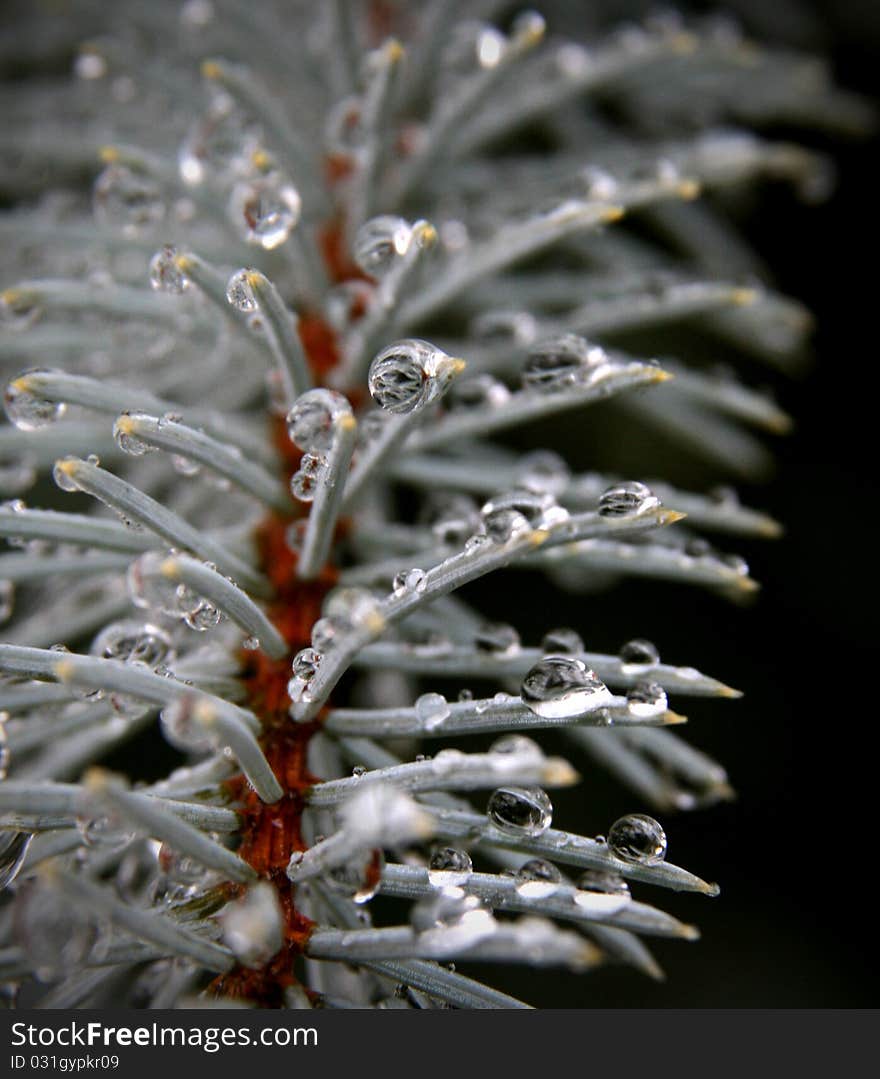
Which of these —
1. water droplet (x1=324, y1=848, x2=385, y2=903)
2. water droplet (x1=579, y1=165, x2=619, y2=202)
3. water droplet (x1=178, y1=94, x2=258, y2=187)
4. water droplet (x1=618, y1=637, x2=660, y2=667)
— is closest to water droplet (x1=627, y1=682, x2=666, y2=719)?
water droplet (x1=618, y1=637, x2=660, y2=667)

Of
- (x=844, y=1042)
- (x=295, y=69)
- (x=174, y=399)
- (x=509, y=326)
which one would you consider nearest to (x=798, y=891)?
(x=844, y=1042)

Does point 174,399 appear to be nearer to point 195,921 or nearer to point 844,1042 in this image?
point 195,921

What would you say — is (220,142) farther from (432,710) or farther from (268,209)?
(432,710)

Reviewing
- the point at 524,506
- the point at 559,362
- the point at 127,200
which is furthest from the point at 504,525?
the point at 127,200

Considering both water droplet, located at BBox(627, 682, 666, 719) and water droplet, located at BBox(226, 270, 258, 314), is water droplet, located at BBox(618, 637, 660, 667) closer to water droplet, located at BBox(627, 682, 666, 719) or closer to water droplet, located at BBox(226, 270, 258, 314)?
water droplet, located at BBox(627, 682, 666, 719)

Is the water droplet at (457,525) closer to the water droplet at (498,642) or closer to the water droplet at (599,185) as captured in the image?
the water droplet at (498,642)

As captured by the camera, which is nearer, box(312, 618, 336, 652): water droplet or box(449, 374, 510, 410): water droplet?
box(312, 618, 336, 652): water droplet

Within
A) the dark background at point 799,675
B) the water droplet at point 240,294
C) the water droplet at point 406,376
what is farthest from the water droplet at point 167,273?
the dark background at point 799,675
